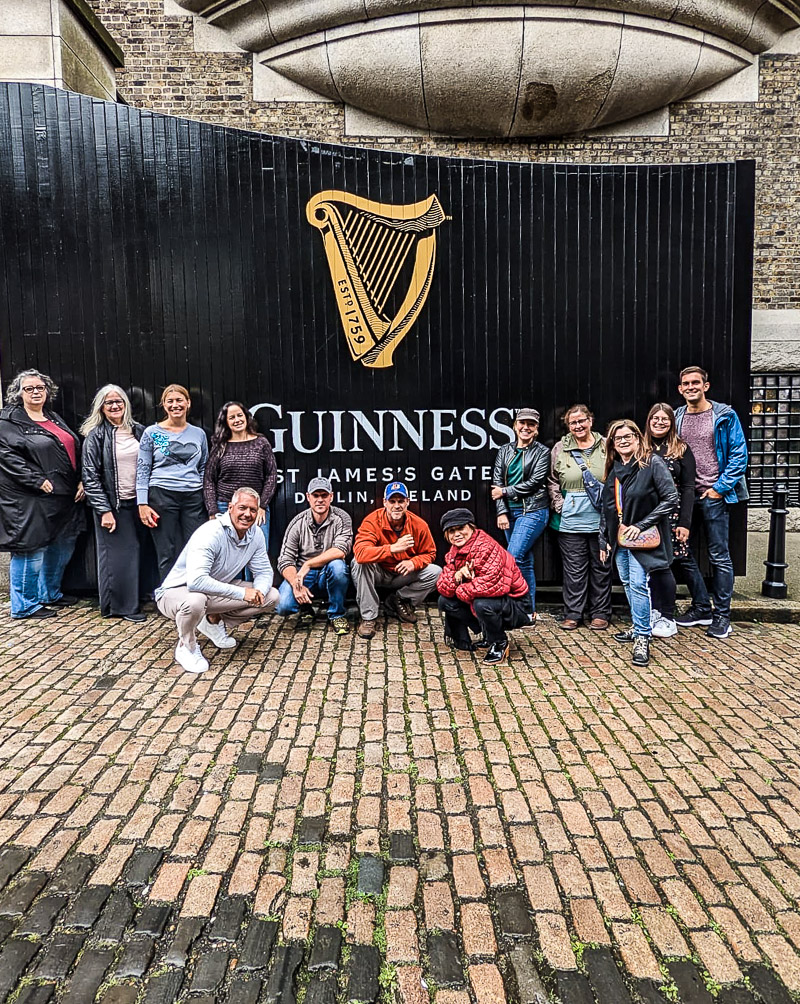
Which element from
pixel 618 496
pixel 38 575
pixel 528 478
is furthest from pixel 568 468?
pixel 38 575

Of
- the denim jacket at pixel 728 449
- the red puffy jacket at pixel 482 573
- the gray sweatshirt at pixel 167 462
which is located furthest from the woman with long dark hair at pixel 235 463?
the denim jacket at pixel 728 449

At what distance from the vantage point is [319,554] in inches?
223

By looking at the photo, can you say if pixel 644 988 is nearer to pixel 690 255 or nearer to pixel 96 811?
pixel 96 811

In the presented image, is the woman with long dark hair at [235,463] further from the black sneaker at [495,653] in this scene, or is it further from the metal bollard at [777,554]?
the metal bollard at [777,554]

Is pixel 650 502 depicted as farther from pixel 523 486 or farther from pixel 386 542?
pixel 386 542

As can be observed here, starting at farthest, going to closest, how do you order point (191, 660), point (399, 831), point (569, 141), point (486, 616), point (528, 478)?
1. point (569, 141)
2. point (528, 478)
3. point (486, 616)
4. point (191, 660)
5. point (399, 831)

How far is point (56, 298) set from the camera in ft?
20.2

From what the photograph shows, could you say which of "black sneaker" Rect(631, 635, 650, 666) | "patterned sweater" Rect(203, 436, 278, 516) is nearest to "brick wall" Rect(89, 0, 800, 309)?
"patterned sweater" Rect(203, 436, 278, 516)

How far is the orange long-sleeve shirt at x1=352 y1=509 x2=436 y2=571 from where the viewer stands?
552 cm

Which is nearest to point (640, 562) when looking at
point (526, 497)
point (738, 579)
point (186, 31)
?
point (526, 497)

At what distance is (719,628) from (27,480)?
228 inches

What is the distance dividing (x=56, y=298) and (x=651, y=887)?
20.5 feet

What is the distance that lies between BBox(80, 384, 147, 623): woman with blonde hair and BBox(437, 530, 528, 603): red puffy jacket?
2.79m

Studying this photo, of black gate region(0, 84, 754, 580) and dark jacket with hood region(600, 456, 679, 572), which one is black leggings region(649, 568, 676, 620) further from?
black gate region(0, 84, 754, 580)
